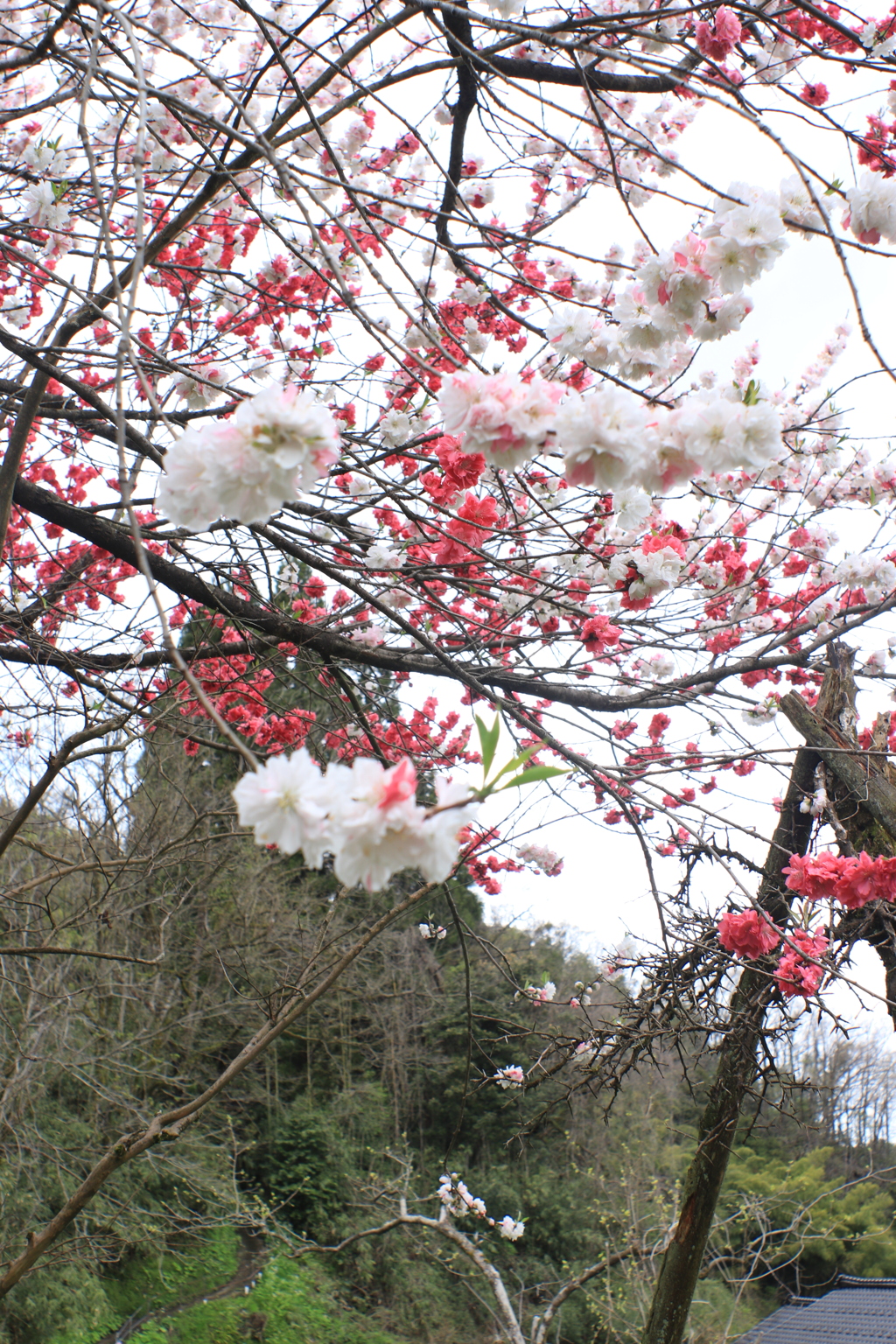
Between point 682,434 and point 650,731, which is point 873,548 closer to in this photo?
point 650,731

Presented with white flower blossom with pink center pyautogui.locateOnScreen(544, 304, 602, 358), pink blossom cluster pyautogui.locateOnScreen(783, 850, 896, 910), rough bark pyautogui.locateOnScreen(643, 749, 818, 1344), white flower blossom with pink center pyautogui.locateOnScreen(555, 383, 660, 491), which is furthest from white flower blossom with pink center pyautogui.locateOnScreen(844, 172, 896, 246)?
rough bark pyautogui.locateOnScreen(643, 749, 818, 1344)

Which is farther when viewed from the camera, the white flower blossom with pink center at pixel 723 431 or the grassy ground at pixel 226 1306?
the grassy ground at pixel 226 1306

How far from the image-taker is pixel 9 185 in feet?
8.86

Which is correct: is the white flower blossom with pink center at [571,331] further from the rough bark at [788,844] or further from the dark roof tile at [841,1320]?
the dark roof tile at [841,1320]

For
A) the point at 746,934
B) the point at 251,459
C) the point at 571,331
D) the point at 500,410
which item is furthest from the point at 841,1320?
the point at 251,459

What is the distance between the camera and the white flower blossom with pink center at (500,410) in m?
0.96

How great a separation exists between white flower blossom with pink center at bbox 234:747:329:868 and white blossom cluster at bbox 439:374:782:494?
0.48 meters

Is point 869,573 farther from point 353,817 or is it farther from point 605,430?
point 353,817

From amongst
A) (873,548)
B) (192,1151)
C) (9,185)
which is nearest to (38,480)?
(9,185)

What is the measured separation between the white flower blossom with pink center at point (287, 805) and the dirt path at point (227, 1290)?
8.34 m

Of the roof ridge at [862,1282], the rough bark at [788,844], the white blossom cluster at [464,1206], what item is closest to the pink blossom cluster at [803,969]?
the rough bark at [788,844]

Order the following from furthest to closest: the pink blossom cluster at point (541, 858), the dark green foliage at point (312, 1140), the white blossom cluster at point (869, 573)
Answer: the dark green foliage at point (312, 1140)
the pink blossom cluster at point (541, 858)
the white blossom cluster at point (869, 573)

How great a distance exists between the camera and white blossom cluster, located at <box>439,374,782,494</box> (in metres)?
0.94

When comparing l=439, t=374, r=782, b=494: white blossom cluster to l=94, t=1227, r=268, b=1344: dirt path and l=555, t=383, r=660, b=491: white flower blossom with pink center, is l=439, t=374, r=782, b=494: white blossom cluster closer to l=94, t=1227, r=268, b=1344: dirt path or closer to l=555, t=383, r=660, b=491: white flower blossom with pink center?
l=555, t=383, r=660, b=491: white flower blossom with pink center
